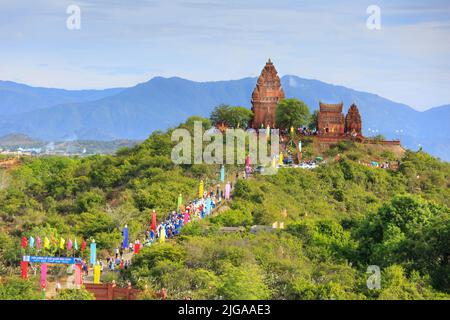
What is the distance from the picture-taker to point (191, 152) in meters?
71.6

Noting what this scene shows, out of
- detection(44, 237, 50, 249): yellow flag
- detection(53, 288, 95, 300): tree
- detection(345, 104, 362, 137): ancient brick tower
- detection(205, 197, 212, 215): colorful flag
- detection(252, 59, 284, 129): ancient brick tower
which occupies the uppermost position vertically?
detection(252, 59, 284, 129): ancient brick tower

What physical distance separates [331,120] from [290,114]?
3.60 meters

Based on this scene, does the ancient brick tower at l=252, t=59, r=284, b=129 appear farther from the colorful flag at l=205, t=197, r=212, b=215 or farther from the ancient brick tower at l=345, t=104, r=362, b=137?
the colorful flag at l=205, t=197, r=212, b=215

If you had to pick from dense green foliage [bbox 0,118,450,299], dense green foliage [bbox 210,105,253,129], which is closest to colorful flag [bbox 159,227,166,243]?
dense green foliage [bbox 0,118,450,299]

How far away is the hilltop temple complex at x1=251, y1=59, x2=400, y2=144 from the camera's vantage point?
79.8 m

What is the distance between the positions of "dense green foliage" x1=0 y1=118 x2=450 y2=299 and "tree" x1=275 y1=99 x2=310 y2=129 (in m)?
4.91

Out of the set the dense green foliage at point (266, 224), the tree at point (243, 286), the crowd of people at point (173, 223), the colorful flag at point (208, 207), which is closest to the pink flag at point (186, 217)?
the crowd of people at point (173, 223)

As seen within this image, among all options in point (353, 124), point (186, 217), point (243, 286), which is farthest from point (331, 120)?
point (243, 286)

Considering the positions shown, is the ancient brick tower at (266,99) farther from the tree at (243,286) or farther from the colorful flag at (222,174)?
the tree at (243,286)

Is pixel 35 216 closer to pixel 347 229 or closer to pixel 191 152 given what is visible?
pixel 191 152
